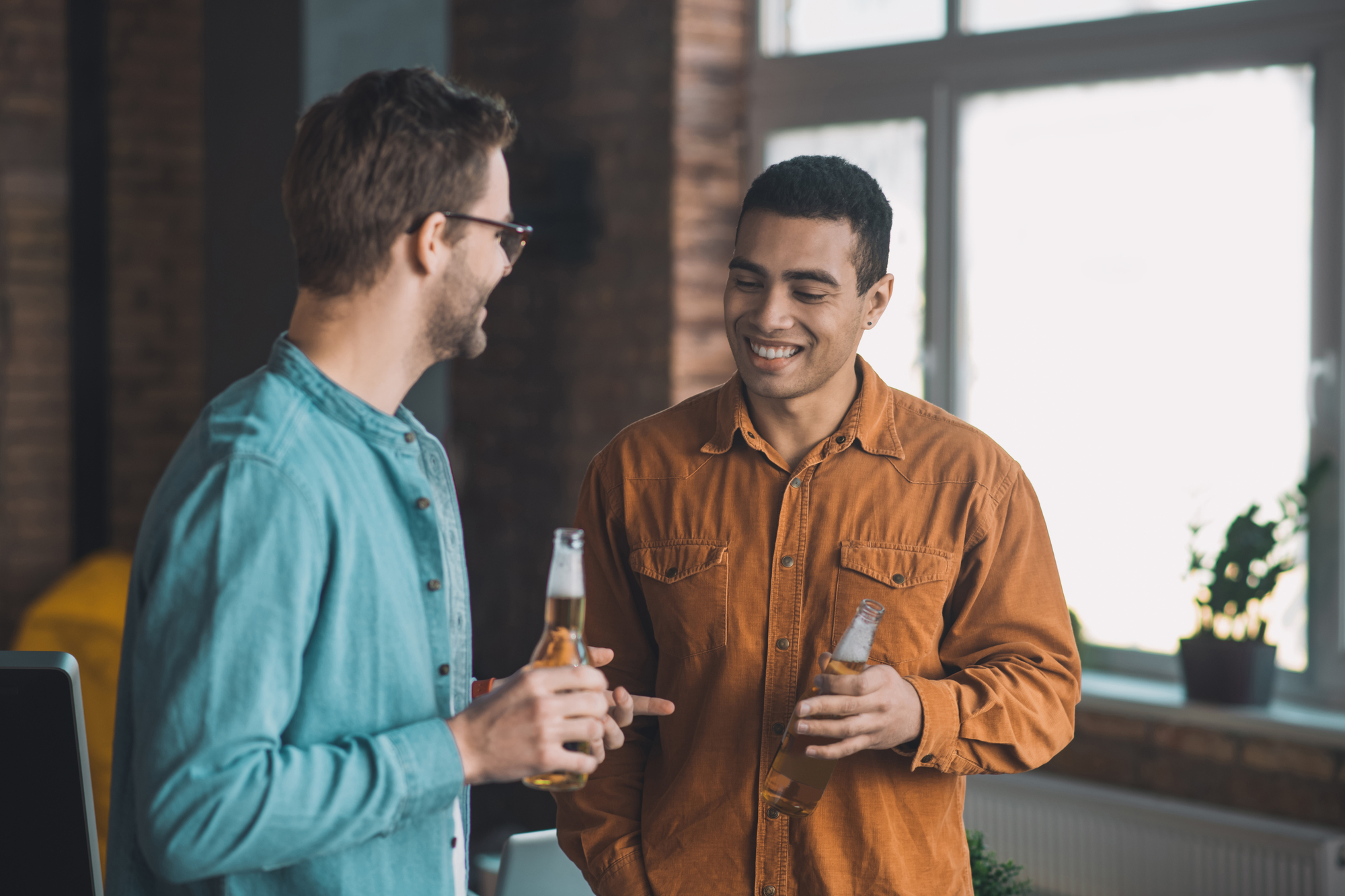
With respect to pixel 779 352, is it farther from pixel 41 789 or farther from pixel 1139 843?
pixel 1139 843

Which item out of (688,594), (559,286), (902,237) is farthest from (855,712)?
(559,286)

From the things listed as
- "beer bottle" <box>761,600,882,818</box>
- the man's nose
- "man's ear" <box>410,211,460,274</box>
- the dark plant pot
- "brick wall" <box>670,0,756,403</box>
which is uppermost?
"brick wall" <box>670,0,756,403</box>

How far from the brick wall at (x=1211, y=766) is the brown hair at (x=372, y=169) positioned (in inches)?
97.5

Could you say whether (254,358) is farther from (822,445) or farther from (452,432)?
(822,445)

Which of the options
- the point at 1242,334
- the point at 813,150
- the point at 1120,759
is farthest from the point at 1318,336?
the point at 813,150

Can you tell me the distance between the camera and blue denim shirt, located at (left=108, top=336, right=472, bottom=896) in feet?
3.23

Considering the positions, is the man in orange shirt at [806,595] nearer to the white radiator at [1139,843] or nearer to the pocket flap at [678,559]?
the pocket flap at [678,559]

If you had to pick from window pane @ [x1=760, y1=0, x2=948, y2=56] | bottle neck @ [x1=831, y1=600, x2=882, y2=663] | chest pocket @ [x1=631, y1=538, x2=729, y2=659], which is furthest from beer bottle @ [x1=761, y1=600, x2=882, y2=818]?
window pane @ [x1=760, y1=0, x2=948, y2=56]

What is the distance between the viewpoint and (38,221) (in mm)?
4590

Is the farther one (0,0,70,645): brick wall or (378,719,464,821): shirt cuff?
(0,0,70,645): brick wall

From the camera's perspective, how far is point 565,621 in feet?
4.01

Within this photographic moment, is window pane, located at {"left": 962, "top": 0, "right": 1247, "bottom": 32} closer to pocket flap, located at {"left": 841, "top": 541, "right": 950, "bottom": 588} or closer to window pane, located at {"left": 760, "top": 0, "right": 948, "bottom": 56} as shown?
window pane, located at {"left": 760, "top": 0, "right": 948, "bottom": 56}

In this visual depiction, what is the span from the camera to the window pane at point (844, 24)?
140 inches

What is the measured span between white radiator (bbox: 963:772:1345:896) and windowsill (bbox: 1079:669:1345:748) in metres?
0.19
